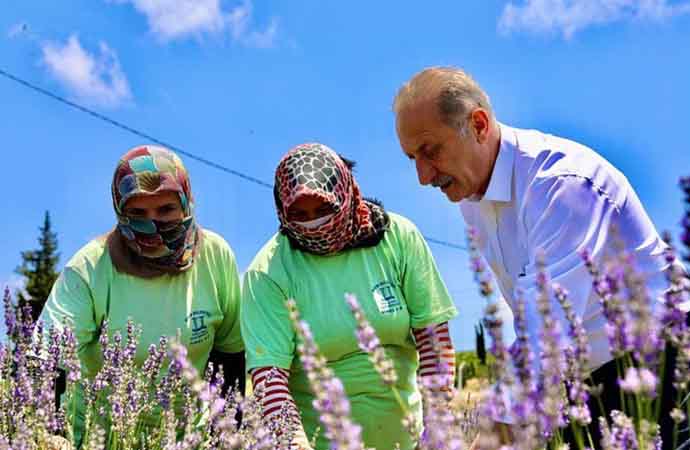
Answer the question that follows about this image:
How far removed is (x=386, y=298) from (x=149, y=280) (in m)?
1.09

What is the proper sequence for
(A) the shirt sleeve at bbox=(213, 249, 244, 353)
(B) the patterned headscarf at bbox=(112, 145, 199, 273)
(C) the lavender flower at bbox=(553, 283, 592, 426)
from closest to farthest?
(C) the lavender flower at bbox=(553, 283, 592, 426), (B) the patterned headscarf at bbox=(112, 145, 199, 273), (A) the shirt sleeve at bbox=(213, 249, 244, 353)

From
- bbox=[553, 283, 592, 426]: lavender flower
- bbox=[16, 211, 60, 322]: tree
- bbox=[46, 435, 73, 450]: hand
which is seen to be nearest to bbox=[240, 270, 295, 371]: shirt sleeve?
bbox=[46, 435, 73, 450]: hand

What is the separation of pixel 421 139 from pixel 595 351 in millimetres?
809

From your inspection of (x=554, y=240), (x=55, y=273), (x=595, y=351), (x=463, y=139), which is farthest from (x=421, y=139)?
(x=55, y=273)

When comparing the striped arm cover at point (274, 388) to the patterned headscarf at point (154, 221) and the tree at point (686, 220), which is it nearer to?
the patterned headscarf at point (154, 221)

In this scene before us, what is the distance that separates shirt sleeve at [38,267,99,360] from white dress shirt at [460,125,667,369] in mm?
1735

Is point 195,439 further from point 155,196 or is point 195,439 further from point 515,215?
point 155,196

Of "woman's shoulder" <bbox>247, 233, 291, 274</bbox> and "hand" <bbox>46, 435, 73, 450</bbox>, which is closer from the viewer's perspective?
"hand" <bbox>46, 435, 73, 450</bbox>

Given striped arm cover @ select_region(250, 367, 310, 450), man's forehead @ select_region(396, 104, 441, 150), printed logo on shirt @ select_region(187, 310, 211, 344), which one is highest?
man's forehead @ select_region(396, 104, 441, 150)

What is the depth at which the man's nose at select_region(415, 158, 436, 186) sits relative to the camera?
2.56 metres

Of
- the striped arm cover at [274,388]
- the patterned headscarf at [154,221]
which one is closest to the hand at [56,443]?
the striped arm cover at [274,388]

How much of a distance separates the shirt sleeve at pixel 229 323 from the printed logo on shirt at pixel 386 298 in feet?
2.60

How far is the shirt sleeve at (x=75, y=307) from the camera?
11.0 feet

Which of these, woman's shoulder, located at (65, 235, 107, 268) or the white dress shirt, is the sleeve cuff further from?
woman's shoulder, located at (65, 235, 107, 268)
